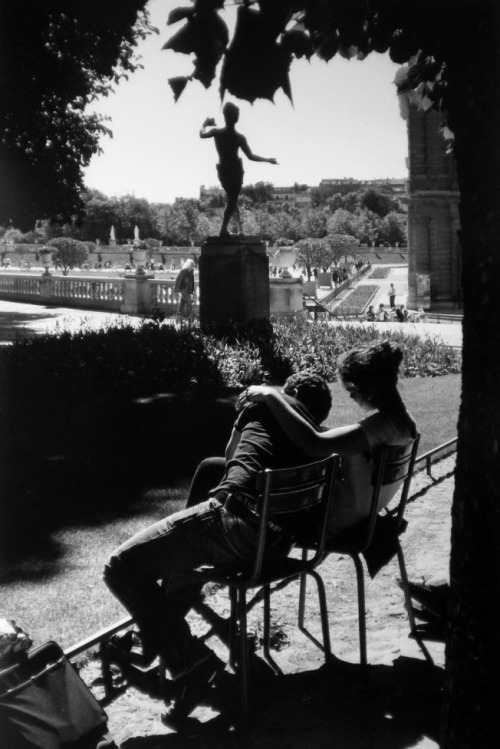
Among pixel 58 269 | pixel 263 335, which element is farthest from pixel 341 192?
pixel 263 335

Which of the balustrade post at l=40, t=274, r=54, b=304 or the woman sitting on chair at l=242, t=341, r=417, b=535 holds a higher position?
the balustrade post at l=40, t=274, r=54, b=304

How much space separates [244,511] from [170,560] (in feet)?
1.07

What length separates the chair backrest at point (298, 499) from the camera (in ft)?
10.5

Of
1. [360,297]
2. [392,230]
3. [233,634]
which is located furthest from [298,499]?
[392,230]

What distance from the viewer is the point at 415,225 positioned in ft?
140

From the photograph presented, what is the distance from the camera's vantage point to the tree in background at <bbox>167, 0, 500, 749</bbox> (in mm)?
2416

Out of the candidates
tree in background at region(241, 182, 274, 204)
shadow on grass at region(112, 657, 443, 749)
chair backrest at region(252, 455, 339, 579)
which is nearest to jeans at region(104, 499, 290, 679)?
chair backrest at region(252, 455, 339, 579)

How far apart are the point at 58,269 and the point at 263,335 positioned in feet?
170

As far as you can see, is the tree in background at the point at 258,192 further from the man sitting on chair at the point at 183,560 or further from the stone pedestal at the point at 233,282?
the man sitting on chair at the point at 183,560

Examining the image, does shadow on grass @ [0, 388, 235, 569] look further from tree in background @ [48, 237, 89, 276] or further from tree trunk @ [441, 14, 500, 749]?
Result: tree in background @ [48, 237, 89, 276]

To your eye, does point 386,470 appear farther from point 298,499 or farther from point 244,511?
point 244,511

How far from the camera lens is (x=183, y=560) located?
3.37 m

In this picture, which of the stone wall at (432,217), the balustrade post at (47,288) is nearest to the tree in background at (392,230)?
the stone wall at (432,217)

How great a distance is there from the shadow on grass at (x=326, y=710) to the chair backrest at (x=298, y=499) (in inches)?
20.2
